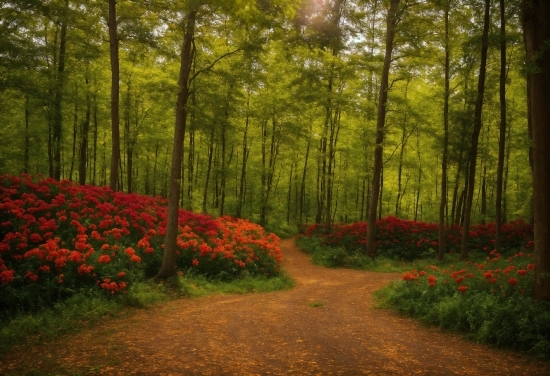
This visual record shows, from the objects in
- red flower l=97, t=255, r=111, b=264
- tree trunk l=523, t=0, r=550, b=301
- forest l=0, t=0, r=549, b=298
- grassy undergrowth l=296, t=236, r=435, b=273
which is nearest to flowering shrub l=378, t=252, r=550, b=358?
tree trunk l=523, t=0, r=550, b=301

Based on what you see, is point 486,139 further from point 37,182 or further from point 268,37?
point 37,182

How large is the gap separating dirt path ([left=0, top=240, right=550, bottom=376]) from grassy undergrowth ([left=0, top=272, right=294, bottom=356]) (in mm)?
367

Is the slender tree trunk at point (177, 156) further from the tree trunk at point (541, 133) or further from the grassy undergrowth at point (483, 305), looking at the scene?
the tree trunk at point (541, 133)

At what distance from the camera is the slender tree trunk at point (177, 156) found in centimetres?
1003

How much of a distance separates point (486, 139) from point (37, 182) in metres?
26.9

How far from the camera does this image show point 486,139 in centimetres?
2589

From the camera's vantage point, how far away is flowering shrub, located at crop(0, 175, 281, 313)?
7.80m

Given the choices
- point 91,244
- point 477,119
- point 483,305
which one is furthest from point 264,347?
point 477,119

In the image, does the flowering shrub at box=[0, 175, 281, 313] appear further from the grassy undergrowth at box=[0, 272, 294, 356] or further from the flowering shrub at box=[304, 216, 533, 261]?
the flowering shrub at box=[304, 216, 533, 261]

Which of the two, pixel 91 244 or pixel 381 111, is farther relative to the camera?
pixel 381 111

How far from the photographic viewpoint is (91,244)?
382 inches

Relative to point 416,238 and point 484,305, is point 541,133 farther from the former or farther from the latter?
point 416,238

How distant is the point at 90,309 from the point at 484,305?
7.82m

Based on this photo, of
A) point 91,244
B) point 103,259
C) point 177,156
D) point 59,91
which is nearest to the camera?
point 103,259
